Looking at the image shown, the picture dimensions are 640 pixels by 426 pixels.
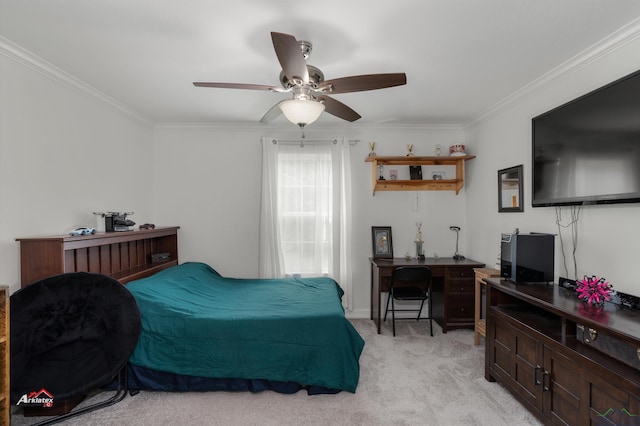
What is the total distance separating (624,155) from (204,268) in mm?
3755

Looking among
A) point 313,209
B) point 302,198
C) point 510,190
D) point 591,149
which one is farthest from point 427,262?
point 591,149

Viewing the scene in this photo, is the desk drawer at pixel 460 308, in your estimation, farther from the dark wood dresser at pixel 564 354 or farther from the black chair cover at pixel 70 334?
the black chair cover at pixel 70 334

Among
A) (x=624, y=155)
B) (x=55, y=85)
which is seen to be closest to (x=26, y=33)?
(x=55, y=85)

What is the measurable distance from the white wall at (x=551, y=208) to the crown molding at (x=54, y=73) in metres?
4.01

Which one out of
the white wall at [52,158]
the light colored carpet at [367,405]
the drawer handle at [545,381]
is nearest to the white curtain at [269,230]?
the white wall at [52,158]

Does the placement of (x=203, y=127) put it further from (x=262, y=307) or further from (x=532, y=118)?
(x=532, y=118)

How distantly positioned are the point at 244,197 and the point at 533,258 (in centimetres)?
315

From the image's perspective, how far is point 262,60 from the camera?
2.28 m

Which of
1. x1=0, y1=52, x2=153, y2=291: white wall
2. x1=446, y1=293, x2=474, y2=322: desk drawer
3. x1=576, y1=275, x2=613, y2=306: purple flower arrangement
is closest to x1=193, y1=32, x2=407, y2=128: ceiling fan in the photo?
x1=0, y1=52, x2=153, y2=291: white wall

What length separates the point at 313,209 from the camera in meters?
3.95

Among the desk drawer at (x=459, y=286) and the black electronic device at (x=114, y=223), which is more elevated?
the black electronic device at (x=114, y=223)

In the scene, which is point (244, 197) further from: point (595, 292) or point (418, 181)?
point (595, 292)

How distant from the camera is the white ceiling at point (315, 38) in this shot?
5.59 feet

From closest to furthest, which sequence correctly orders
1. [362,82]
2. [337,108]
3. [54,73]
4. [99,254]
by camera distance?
[362,82]
[337,108]
[54,73]
[99,254]
